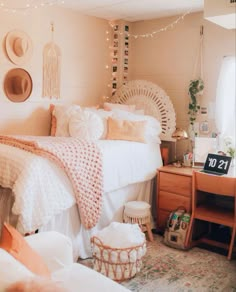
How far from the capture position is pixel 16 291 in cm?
125

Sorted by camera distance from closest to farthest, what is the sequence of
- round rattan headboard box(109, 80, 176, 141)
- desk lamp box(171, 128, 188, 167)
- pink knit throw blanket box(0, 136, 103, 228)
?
pink knit throw blanket box(0, 136, 103, 228) < desk lamp box(171, 128, 188, 167) < round rattan headboard box(109, 80, 176, 141)

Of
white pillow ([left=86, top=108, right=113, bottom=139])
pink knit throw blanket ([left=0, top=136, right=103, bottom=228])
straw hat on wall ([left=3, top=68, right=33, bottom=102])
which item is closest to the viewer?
pink knit throw blanket ([left=0, top=136, right=103, bottom=228])

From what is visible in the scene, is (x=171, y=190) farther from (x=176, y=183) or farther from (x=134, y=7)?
(x=134, y=7)

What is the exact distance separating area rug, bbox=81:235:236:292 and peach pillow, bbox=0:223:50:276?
1.16 m

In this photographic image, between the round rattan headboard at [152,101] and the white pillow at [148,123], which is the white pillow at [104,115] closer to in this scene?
the white pillow at [148,123]

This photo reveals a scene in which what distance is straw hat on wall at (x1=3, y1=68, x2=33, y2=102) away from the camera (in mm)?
3553

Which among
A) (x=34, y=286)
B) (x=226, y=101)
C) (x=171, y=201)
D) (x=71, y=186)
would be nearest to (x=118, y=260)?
(x=71, y=186)

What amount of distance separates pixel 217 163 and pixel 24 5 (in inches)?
93.3

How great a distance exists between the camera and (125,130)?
3664mm

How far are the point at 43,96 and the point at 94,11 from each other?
1091 millimetres

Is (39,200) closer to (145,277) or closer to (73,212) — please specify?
(73,212)

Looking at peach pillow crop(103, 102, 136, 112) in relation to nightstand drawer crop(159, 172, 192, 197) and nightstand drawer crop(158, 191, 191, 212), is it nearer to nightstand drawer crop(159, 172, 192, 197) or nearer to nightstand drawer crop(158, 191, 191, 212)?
nightstand drawer crop(159, 172, 192, 197)

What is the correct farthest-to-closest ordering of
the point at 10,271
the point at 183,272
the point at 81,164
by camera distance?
Answer: the point at 81,164
the point at 183,272
the point at 10,271

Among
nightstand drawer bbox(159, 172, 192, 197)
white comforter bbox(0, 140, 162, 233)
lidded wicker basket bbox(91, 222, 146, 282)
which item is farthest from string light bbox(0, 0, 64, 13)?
lidded wicker basket bbox(91, 222, 146, 282)
